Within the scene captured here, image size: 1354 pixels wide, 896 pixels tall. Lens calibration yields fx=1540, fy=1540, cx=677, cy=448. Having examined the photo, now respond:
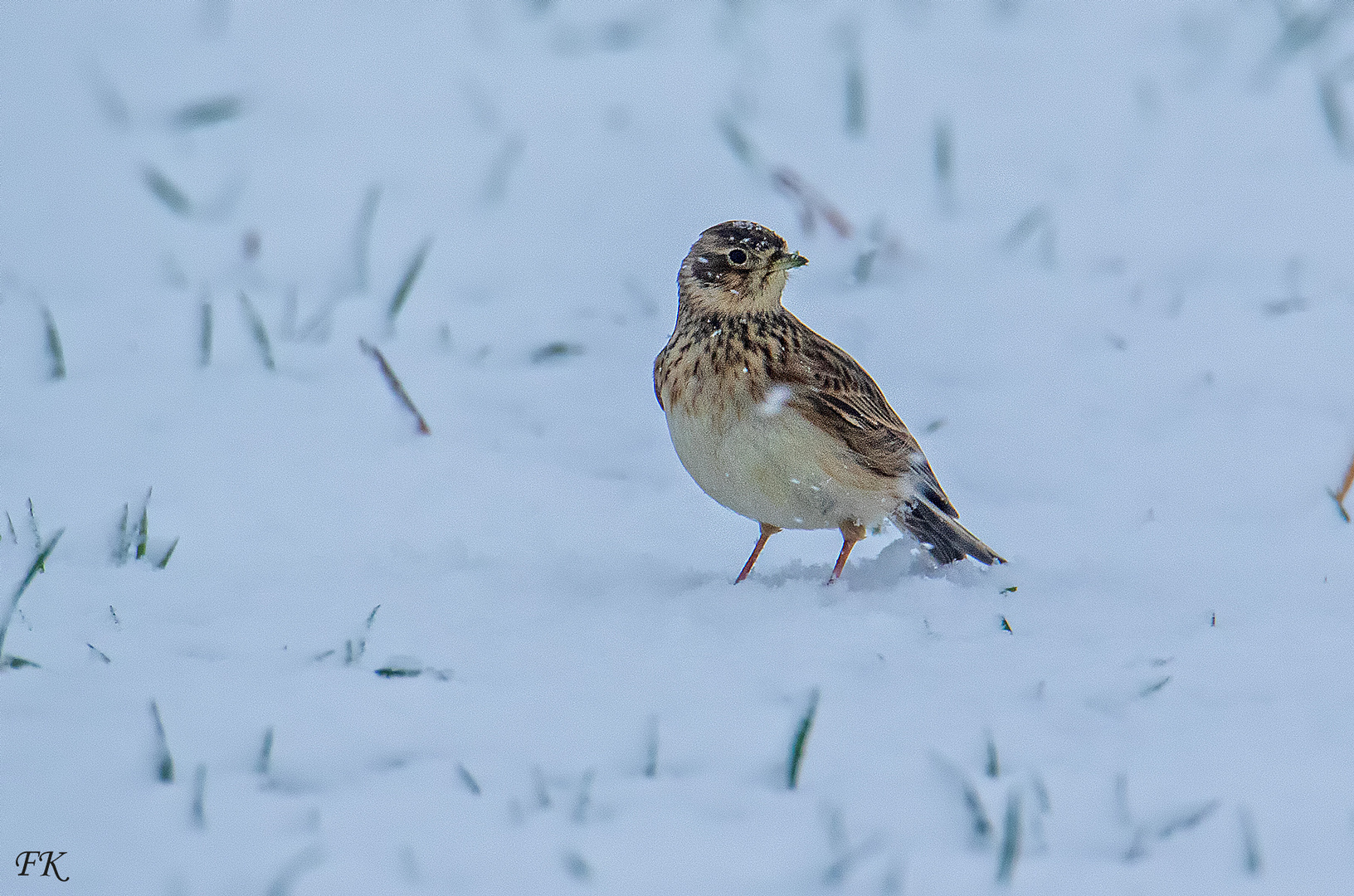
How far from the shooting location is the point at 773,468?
4305 mm

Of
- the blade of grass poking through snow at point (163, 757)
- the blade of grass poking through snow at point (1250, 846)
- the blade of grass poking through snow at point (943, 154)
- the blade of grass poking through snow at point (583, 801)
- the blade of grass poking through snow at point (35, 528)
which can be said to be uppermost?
the blade of grass poking through snow at point (943, 154)

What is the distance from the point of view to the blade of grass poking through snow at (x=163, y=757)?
3031mm

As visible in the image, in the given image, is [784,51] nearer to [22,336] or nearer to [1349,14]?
[1349,14]

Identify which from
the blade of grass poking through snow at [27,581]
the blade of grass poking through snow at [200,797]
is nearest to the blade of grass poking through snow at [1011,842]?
the blade of grass poking through snow at [200,797]

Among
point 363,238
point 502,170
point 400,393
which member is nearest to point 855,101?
point 502,170

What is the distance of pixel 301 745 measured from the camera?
3180 millimetres

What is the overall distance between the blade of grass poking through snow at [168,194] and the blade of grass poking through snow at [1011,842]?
519cm

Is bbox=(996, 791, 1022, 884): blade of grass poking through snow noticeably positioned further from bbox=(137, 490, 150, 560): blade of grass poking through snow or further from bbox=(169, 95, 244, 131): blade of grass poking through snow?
bbox=(169, 95, 244, 131): blade of grass poking through snow

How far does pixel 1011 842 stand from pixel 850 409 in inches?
73.2

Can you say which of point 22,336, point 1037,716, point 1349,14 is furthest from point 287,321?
point 1349,14

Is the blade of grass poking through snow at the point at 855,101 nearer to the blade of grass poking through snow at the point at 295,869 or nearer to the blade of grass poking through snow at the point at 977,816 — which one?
the blade of grass poking through snow at the point at 977,816

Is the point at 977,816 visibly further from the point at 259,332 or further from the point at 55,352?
the point at 55,352

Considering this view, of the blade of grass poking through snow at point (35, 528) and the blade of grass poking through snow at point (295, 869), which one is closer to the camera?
the blade of grass poking through snow at point (295, 869)

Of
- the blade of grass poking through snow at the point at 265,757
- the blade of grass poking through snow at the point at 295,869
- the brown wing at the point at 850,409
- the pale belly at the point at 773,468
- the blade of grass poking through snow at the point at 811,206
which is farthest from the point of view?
the blade of grass poking through snow at the point at 811,206
